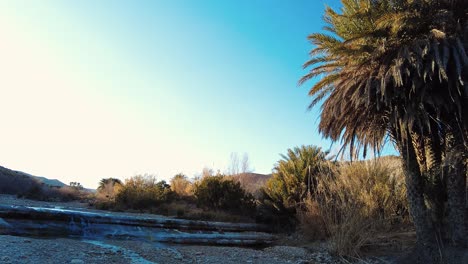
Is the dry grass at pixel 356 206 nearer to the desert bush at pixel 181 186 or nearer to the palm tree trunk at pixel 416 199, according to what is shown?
the palm tree trunk at pixel 416 199

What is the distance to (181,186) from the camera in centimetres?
2075

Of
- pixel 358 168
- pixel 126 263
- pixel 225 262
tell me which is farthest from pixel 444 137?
pixel 126 263

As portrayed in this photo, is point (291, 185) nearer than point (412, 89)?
No

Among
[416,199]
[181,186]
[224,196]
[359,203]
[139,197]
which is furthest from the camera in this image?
[181,186]

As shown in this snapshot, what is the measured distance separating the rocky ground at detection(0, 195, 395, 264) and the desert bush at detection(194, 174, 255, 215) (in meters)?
5.32

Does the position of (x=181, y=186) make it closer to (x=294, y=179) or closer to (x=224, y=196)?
(x=224, y=196)

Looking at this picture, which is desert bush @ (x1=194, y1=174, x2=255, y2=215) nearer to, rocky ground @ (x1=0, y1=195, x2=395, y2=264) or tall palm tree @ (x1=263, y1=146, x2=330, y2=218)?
tall palm tree @ (x1=263, y1=146, x2=330, y2=218)

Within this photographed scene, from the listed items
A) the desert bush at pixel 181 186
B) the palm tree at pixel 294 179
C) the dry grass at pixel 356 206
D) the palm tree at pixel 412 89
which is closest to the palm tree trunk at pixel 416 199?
the palm tree at pixel 412 89

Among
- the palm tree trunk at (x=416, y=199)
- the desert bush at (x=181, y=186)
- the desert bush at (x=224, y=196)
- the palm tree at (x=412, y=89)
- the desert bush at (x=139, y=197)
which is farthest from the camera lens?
the desert bush at (x=181, y=186)

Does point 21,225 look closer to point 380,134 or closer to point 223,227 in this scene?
point 223,227

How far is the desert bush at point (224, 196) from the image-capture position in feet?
50.8

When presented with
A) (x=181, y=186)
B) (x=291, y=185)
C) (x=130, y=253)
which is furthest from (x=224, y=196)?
(x=130, y=253)

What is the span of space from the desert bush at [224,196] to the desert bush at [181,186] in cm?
344

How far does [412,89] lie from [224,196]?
9451mm
